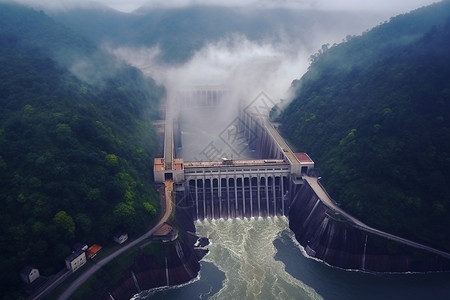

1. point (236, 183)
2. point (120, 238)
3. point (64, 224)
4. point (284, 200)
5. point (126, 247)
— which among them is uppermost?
point (236, 183)

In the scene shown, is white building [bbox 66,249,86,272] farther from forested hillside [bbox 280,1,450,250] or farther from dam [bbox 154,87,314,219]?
forested hillside [bbox 280,1,450,250]

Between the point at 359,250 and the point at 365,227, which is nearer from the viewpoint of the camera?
the point at 359,250

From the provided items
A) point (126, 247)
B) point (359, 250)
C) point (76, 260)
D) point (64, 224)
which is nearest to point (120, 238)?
point (126, 247)

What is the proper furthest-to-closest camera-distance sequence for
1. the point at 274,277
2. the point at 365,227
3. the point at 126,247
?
the point at 365,227
the point at 274,277
the point at 126,247

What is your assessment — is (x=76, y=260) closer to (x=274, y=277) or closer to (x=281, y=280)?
(x=274, y=277)

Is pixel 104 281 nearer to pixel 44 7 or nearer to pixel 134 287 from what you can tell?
pixel 134 287

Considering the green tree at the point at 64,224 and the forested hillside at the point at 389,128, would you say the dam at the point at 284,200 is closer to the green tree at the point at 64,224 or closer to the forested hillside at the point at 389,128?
the forested hillside at the point at 389,128

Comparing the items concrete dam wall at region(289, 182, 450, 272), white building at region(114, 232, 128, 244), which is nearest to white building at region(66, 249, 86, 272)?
white building at region(114, 232, 128, 244)
